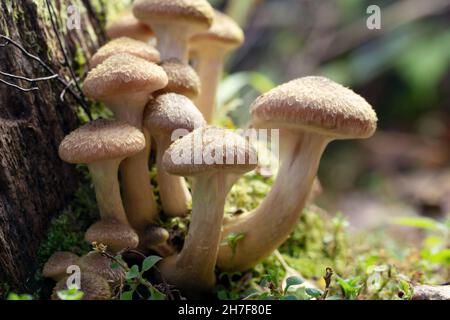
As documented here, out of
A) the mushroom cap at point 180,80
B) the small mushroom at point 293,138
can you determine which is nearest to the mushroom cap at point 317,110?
the small mushroom at point 293,138

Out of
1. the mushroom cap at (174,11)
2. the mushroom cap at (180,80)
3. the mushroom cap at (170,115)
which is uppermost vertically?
the mushroom cap at (174,11)

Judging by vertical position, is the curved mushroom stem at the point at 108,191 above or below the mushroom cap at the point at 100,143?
below

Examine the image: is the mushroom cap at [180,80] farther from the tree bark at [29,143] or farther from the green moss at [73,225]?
the green moss at [73,225]

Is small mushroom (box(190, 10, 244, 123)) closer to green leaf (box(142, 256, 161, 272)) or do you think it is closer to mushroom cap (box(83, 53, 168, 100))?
mushroom cap (box(83, 53, 168, 100))

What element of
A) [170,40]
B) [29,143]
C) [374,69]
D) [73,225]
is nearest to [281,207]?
[73,225]

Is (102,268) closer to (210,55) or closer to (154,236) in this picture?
(154,236)

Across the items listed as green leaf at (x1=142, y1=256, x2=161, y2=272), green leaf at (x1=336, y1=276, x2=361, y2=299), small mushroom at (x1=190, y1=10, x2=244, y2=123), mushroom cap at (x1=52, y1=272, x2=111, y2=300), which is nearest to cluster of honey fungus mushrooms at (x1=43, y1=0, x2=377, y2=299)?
mushroom cap at (x1=52, y1=272, x2=111, y2=300)
